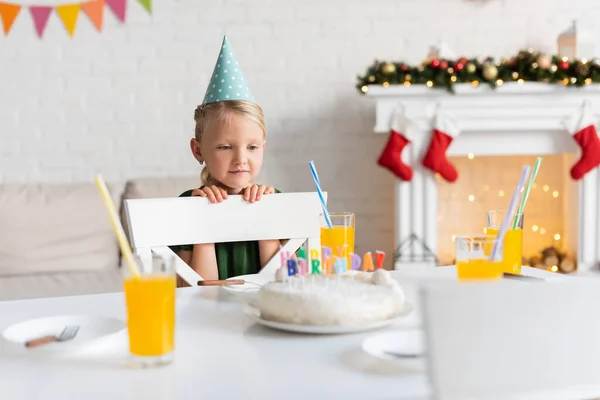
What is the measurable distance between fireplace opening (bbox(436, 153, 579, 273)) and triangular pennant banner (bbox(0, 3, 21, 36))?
7.41 feet

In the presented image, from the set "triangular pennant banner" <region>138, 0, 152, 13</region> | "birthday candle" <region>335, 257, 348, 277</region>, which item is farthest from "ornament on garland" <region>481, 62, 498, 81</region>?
"birthday candle" <region>335, 257, 348, 277</region>

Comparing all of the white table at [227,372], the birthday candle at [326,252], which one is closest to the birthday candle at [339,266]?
the birthday candle at [326,252]

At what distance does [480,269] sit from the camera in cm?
121

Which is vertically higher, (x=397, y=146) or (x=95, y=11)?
(x=95, y=11)

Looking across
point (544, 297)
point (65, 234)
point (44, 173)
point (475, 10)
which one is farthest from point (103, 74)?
point (544, 297)

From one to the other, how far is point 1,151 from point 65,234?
79 cm

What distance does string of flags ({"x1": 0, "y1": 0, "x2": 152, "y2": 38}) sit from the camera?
11.5ft

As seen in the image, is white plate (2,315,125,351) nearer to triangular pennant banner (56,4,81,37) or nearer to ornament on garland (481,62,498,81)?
ornament on garland (481,62,498,81)

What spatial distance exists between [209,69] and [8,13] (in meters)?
1.00

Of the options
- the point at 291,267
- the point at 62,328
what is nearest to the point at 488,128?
the point at 291,267

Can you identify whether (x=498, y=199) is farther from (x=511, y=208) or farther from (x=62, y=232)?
(x=511, y=208)

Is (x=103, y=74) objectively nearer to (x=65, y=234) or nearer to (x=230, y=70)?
(x=65, y=234)

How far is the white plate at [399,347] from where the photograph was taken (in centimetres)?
87

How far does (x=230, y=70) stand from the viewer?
73.3 inches
